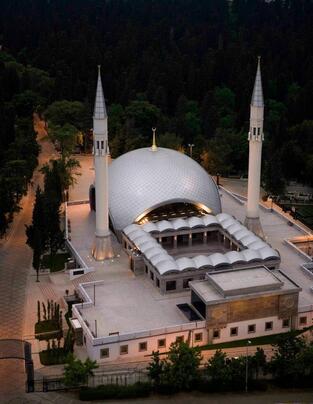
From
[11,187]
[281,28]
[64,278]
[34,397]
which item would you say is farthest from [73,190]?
[281,28]

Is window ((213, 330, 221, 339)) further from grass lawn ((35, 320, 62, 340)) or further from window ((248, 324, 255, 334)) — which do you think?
grass lawn ((35, 320, 62, 340))

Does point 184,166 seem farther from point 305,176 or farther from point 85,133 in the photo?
point 85,133

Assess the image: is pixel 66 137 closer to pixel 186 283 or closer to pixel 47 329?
pixel 186 283

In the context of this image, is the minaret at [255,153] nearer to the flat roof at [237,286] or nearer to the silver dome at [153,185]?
the silver dome at [153,185]

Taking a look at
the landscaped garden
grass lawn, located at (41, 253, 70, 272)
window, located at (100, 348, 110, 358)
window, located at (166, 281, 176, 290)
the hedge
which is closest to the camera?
the hedge

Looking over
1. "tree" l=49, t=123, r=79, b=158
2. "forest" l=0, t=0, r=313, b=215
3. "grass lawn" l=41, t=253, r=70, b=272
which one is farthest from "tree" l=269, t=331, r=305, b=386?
"tree" l=49, t=123, r=79, b=158

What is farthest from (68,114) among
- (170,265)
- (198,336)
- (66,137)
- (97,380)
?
(97,380)
